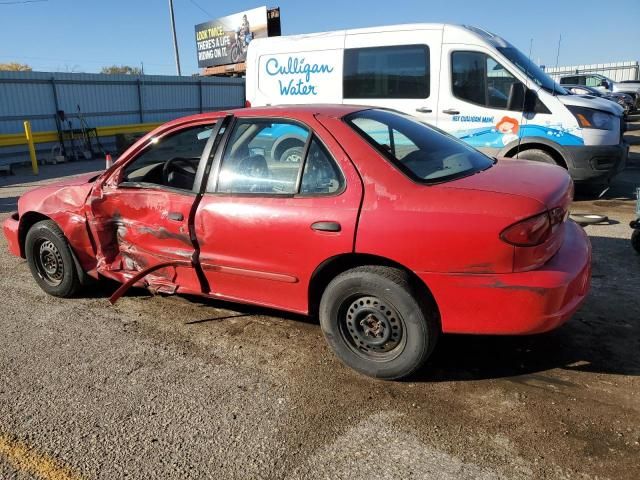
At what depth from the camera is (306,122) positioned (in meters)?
3.20

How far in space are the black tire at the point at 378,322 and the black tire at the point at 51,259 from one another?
2380 mm

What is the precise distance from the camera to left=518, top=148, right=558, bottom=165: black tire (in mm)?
7027

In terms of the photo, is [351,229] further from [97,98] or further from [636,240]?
[97,98]

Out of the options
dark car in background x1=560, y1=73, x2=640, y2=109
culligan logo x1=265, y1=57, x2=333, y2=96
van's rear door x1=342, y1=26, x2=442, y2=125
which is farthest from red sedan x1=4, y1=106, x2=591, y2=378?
dark car in background x1=560, y1=73, x2=640, y2=109

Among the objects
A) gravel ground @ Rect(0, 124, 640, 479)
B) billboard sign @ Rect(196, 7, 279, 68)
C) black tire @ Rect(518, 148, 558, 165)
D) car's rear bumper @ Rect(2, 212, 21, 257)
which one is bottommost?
gravel ground @ Rect(0, 124, 640, 479)

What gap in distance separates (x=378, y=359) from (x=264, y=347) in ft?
2.80

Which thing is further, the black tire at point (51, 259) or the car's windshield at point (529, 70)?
the car's windshield at point (529, 70)

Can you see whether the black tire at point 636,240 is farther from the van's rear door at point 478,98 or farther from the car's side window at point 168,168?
the car's side window at point 168,168

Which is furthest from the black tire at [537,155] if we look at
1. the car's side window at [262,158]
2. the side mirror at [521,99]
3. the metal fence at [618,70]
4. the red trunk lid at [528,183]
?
the metal fence at [618,70]

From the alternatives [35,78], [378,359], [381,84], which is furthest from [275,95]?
[35,78]

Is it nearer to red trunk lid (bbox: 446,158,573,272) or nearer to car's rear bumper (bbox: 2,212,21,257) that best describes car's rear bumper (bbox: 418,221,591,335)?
red trunk lid (bbox: 446,158,573,272)

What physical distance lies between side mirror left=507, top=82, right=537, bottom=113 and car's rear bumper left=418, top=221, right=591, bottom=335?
471 centimetres

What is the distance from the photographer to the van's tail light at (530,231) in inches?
101

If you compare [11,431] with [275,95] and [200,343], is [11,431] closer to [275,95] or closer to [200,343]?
[200,343]
